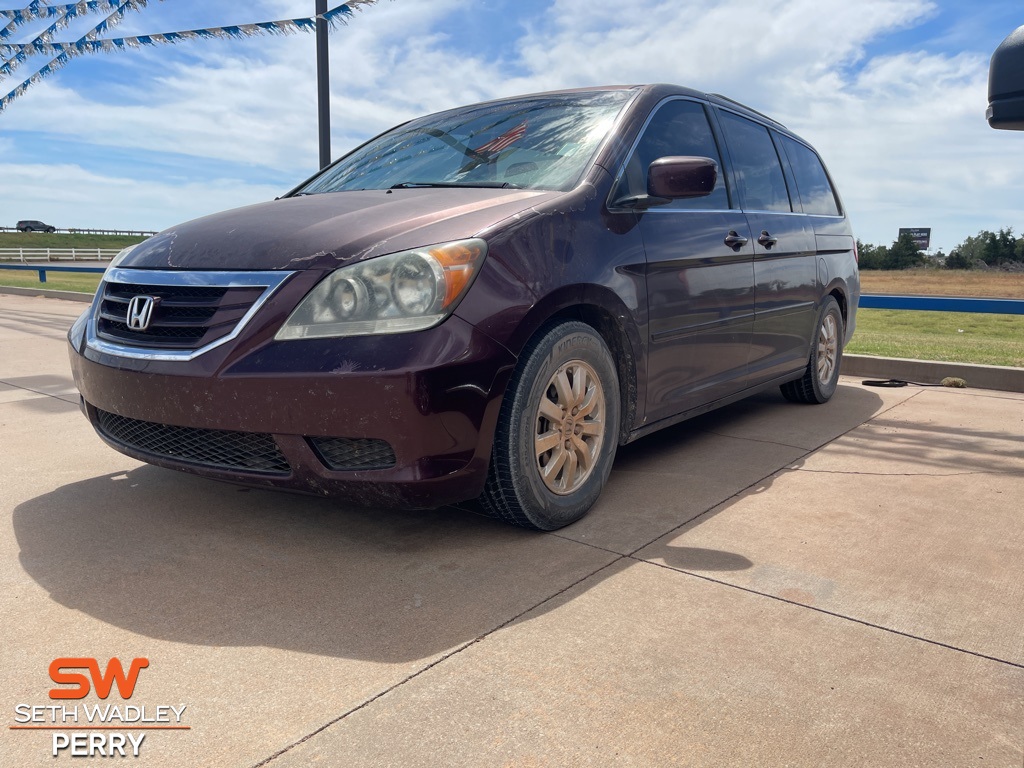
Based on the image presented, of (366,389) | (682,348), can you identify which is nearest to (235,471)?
(366,389)

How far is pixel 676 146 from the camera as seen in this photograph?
4.06m

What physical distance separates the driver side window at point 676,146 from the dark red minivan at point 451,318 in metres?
0.01

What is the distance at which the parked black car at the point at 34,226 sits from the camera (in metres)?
73.6

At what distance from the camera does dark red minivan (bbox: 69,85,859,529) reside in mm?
2713

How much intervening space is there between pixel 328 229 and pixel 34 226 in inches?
3266

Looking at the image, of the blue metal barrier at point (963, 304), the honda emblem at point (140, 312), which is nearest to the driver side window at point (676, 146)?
the honda emblem at point (140, 312)

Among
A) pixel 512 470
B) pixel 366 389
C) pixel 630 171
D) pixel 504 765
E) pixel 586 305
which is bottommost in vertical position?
pixel 504 765

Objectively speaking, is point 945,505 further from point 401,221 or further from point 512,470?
point 401,221

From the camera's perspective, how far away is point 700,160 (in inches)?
139

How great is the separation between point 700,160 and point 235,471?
2.16 meters

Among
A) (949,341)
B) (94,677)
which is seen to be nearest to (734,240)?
(94,677)

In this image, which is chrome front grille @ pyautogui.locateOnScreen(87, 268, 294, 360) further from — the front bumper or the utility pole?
the utility pole

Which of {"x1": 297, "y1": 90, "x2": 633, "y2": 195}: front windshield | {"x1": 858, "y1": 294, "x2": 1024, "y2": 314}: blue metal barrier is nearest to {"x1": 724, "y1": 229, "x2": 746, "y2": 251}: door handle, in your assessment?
{"x1": 297, "y1": 90, "x2": 633, "y2": 195}: front windshield

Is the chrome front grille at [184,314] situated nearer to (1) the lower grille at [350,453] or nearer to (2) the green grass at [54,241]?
(1) the lower grille at [350,453]
